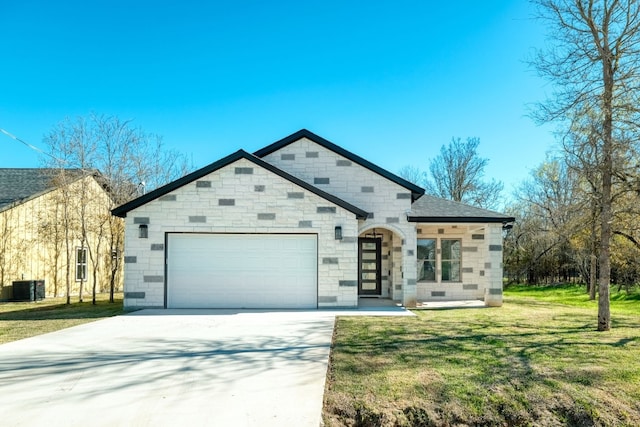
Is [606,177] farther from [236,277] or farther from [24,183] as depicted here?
[24,183]

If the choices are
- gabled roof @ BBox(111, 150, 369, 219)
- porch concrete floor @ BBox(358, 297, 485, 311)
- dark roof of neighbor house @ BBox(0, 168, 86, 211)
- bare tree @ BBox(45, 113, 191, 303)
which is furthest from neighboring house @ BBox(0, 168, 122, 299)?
porch concrete floor @ BBox(358, 297, 485, 311)

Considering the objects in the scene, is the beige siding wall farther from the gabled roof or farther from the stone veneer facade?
the stone veneer facade

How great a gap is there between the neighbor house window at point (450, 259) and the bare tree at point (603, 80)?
6720 millimetres

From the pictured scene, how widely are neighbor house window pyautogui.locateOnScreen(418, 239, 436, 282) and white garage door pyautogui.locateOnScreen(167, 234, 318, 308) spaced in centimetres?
510

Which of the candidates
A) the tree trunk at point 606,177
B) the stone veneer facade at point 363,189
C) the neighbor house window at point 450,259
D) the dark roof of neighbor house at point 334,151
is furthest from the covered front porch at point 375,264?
the tree trunk at point 606,177

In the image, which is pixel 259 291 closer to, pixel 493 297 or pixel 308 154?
pixel 308 154

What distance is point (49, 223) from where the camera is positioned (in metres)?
17.8

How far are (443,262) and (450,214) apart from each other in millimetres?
2573

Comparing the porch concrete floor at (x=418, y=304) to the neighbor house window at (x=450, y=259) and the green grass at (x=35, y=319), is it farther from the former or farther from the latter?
the green grass at (x=35, y=319)

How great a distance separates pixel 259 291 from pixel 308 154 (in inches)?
186

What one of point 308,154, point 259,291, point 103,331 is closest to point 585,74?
point 308,154

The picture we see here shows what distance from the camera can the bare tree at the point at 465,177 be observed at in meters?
32.9

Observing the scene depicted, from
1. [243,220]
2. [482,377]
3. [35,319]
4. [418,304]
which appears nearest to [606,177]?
[482,377]

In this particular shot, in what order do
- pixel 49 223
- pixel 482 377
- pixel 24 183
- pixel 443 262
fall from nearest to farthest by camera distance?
1. pixel 482 377
2. pixel 443 262
3. pixel 49 223
4. pixel 24 183
